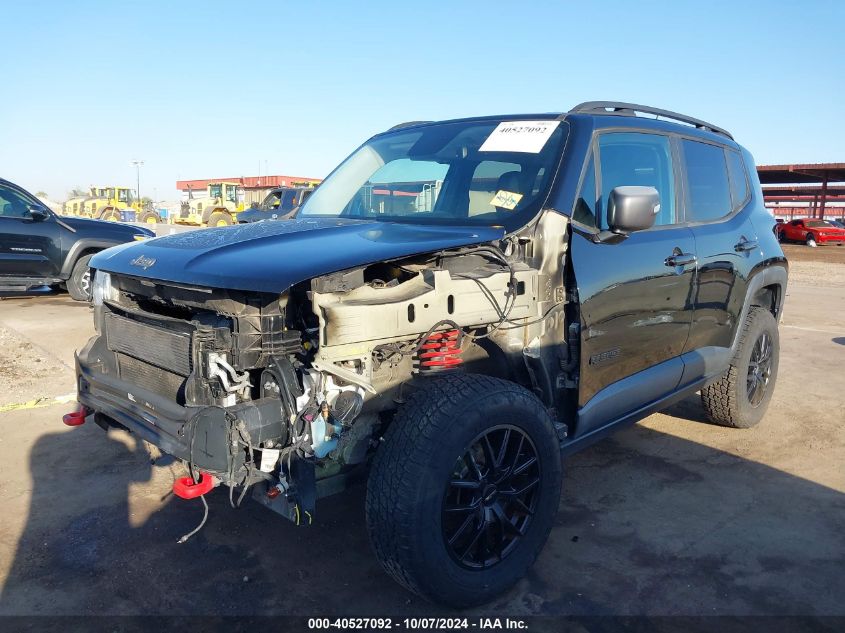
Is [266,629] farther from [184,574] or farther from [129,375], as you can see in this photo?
[129,375]

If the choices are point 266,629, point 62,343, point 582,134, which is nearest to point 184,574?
point 266,629

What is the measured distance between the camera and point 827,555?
311cm

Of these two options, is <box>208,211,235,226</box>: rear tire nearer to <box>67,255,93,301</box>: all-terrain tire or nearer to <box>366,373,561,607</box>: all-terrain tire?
<box>67,255,93,301</box>: all-terrain tire

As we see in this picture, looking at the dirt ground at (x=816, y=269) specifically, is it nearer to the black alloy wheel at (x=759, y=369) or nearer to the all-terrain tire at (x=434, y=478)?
the black alloy wheel at (x=759, y=369)

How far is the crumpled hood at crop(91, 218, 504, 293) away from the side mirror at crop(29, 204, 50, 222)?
291 inches

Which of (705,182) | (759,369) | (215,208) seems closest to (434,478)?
(705,182)

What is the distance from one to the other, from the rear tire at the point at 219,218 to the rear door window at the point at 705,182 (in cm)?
2942

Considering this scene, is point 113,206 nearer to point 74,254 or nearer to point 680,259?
point 74,254

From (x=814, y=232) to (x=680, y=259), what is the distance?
32967 mm

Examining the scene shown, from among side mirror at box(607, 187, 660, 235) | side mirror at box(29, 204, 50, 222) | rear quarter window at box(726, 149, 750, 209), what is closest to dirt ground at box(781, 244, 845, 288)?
rear quarter window at box(726, 149, 750, 209)

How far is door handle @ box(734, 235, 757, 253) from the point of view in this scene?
425cm

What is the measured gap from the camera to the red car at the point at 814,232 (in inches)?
1246

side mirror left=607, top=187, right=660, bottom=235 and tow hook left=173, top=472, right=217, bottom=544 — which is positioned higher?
side mirror left=607, top=187, right=660, bottom=235

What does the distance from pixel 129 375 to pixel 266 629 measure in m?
1.32
